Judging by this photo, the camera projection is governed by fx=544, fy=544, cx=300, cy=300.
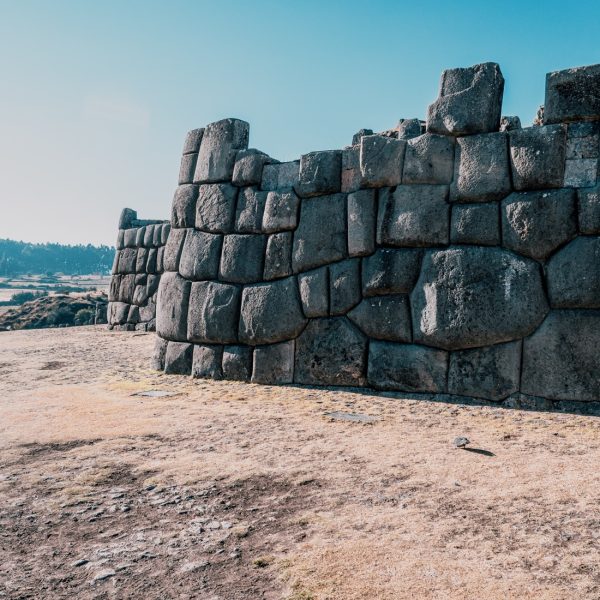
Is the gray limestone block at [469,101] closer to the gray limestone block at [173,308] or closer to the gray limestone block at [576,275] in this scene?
the gray limestone block at [576,275]

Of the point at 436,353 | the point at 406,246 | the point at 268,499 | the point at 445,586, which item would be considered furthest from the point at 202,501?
the point at 406,246

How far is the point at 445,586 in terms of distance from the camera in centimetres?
192

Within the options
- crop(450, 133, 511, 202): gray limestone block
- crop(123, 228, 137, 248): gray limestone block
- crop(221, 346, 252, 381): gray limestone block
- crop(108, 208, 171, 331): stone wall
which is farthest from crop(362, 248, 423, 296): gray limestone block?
crop(123, 228, 137, 248): gray limestone block

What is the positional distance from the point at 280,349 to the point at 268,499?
326 centimetres

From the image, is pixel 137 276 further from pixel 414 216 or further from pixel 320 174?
pixel 414 216

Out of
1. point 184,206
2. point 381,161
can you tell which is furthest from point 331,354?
point 184,206

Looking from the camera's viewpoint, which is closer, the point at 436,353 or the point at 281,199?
the point at 436,353

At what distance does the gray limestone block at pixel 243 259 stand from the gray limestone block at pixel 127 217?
871 centimetres

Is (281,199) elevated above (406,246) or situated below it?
above

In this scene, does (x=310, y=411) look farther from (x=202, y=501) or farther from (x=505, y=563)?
(x=505, y=563)

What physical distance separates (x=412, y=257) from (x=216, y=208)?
101 inches

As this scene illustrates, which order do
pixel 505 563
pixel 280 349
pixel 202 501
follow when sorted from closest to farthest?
1. pixel 505 563
2. pixel 202 501
3. pixel 280 349

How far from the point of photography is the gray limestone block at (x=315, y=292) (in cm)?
579

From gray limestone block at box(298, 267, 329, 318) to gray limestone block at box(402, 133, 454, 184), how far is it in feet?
4.27
